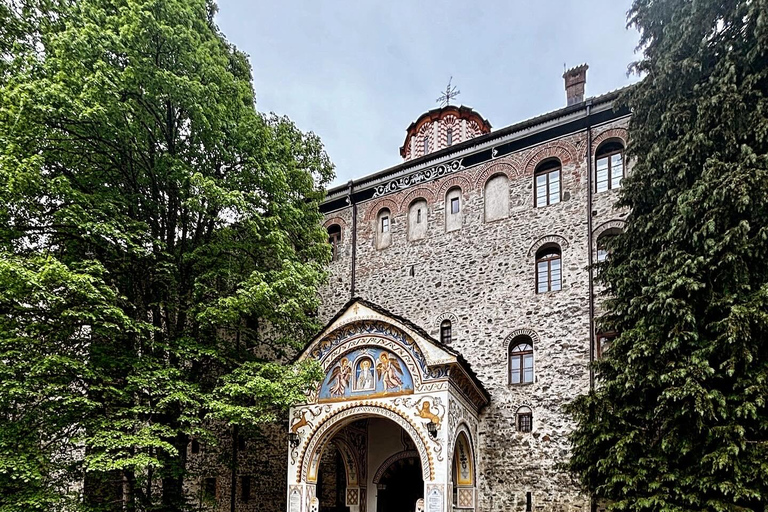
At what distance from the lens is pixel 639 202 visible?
9.23m

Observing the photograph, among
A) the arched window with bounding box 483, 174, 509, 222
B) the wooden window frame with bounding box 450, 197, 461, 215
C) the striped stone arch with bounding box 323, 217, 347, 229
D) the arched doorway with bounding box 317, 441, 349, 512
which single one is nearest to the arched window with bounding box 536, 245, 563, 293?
the arched window with bounding box 483, 174, 509, 222

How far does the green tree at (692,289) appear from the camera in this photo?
7.35 metres

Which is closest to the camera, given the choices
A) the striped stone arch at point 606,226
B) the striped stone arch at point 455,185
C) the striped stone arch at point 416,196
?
the striped stone arch at point 606,226

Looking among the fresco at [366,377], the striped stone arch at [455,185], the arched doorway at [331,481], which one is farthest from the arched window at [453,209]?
the arched doorway at [331,481]

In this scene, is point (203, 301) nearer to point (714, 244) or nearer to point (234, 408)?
point (234, 408)

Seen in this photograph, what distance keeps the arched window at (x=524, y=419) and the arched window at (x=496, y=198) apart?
4.31 meters

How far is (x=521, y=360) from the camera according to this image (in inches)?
492

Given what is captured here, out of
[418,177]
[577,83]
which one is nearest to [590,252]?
[577,83]

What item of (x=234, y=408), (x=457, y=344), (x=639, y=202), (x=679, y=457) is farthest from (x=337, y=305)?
(x=679, y=457)

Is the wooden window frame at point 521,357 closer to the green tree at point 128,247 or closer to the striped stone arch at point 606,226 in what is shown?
the striped stone arch at point 606,226

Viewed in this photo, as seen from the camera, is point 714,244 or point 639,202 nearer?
point 714,244

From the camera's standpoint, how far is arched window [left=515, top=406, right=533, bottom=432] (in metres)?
11.9

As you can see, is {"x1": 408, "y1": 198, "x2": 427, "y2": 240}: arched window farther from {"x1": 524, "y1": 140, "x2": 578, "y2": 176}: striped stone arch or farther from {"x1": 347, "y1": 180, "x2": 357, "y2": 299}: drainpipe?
{"x1": 524, "y1": 140, "x2": 578, "y2": 176}: striped stone arch

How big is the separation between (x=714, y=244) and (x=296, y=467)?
27.6 feet
